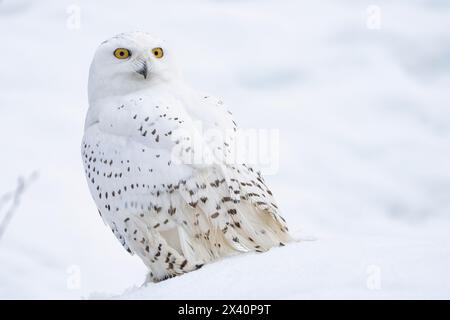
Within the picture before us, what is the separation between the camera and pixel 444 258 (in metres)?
2.97

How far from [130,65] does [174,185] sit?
913mm

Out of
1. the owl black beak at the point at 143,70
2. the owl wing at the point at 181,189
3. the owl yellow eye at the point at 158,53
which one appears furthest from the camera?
the owl yellow eye at the point at 158,53

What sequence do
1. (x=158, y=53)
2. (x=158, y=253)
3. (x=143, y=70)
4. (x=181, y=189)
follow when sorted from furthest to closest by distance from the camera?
(x=158, y=53) < (x=143, y=70) < (x=158, y=253) < (x=181, y=189)

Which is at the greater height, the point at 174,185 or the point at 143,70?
the point at 143,70

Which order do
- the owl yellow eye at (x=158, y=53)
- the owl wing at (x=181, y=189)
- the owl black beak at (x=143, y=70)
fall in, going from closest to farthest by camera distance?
1. the owl wing at (x=181, y=189)
2. the owl black beak at (x=143, y=70)
3. the owl yellow eye at (x=158, y=53)

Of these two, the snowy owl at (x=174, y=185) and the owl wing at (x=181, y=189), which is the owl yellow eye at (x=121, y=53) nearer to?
the snowy owl at (x=174, y=185)

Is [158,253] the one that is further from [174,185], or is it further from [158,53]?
[158,53]

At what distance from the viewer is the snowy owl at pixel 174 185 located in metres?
3.66

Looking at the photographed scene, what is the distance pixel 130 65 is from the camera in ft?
13.8

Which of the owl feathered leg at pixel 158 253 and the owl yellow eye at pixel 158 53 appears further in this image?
the owl yellow eye at pixel 158 53

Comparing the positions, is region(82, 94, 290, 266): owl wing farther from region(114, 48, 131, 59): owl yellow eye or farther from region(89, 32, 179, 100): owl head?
region(114, 48, 131, 59): owl yellow eye

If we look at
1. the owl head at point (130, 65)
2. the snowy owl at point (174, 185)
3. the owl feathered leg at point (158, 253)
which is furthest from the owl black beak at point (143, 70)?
the owl feathered leg at point (158, 253)

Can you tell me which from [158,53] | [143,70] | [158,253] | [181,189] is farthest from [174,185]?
[158,53]

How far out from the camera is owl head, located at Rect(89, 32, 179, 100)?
4199 mm
